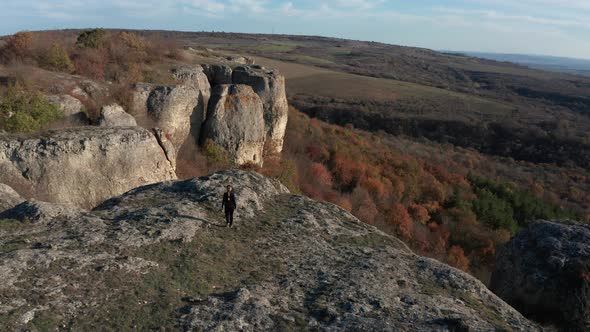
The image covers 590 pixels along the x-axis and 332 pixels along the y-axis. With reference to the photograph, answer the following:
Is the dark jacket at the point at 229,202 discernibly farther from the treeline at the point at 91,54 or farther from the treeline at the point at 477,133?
the treeline at the point at 477,133

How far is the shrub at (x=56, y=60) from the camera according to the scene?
2223 cm

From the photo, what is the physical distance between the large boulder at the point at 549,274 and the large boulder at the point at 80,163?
12.8 m

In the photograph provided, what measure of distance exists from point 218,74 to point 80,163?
593 inches

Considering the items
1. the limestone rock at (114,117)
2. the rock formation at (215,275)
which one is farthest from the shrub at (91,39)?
the rock formation at (215,275)

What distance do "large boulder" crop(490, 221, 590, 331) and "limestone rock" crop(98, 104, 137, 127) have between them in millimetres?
15218

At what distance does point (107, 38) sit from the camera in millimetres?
26297

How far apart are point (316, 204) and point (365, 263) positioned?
3.63 metres

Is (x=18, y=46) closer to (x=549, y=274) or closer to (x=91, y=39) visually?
(x=91, y=39)

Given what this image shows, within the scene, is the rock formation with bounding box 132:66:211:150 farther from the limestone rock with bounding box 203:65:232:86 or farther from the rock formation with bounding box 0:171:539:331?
the rock formation with bounding box 0:171:539:331

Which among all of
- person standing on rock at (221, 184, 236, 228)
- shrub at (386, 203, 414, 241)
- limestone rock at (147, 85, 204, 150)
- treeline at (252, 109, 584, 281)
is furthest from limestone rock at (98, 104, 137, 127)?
shrub at (386, 203, 414, 241)

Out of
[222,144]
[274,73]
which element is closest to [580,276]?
[222,144]

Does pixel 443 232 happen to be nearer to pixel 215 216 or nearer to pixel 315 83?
pixel 215 216

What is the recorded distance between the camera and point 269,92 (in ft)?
96.3

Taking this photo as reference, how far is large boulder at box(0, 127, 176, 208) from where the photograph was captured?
46.5ft
